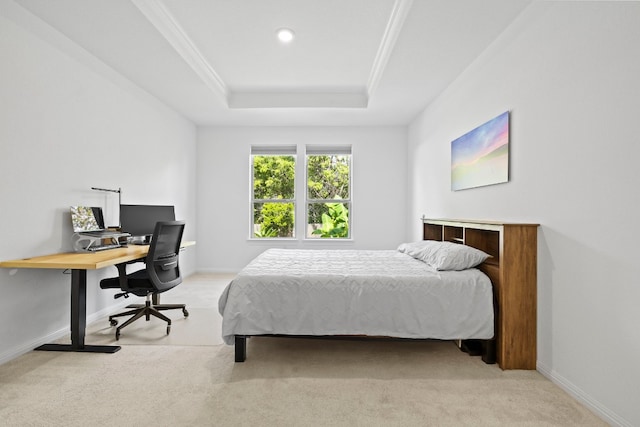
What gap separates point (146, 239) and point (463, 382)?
11.3 feet

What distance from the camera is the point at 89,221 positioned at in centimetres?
323

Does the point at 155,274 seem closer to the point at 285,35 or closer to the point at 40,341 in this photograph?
the point at 40,341

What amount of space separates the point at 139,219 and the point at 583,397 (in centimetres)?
418

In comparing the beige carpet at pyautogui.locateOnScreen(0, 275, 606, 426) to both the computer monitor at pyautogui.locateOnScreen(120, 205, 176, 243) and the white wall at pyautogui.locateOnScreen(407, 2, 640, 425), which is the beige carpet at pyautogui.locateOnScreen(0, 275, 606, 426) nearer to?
the white wall at pyautogui.locateOnScreen(407, 2, 640, 425)

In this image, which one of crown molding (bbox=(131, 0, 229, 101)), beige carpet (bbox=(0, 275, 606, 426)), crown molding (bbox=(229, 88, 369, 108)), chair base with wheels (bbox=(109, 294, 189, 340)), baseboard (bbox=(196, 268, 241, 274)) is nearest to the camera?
beige carpet (bbox=(0, 275, 606, 426))

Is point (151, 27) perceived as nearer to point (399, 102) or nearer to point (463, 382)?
point (399, 102)

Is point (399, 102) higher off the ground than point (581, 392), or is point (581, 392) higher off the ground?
point (399, 102)

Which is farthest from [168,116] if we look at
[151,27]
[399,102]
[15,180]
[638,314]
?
[638,314]

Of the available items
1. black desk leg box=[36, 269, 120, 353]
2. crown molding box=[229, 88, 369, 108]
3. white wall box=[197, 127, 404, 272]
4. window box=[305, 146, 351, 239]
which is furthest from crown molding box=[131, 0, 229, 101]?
window box=[305, 146, 351, 239]

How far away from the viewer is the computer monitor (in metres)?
3.71

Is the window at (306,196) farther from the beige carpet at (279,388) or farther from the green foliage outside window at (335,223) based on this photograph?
the beige carpet at (279,388)

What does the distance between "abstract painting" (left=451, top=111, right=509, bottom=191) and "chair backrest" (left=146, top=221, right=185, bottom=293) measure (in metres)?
2.89

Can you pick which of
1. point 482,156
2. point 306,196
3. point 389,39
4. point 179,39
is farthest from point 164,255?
point 306,196

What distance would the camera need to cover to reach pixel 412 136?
18.7 ft
